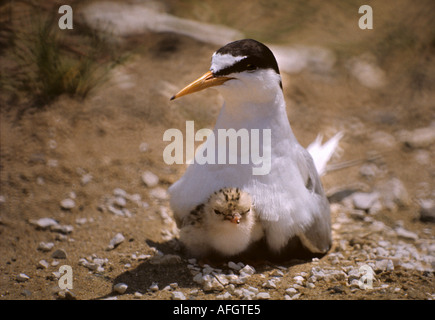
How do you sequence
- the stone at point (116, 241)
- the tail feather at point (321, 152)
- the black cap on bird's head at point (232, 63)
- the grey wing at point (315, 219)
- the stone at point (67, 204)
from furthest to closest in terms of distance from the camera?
the tail feather at point (321, 152), the stone at point (67, 204), the stone at point (116, 241), the grey wing at point (315, 219), the black cap on bird's head at point (232, 63)

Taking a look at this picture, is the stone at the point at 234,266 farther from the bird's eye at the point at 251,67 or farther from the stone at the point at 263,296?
the bird's eye at the point at 251,67

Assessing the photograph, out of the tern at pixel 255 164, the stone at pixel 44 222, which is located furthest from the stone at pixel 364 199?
the stone at pixel 44 222

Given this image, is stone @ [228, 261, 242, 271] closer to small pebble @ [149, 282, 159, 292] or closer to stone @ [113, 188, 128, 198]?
small pebble @ [149, 282, 159, 292]

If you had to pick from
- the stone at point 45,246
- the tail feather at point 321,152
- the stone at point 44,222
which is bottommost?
the stone at point 45,246

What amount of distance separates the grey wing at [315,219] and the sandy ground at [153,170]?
0.13m

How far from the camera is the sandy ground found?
3.12m

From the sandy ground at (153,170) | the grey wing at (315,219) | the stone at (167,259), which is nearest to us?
the sandy ground at (153,170)

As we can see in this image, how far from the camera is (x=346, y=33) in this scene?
674 centimetres

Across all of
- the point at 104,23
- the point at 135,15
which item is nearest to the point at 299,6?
the point at 135,15

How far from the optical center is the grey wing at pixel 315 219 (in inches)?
133

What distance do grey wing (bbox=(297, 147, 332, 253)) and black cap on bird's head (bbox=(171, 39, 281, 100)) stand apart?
79 centimetres

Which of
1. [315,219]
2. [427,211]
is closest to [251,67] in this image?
[315,219]

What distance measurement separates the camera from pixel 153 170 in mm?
4398

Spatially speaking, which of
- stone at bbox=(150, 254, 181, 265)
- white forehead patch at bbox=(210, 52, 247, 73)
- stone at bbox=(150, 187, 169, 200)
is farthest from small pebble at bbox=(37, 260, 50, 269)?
white forehead patch at bbox=(210, 52, 247, 73)
